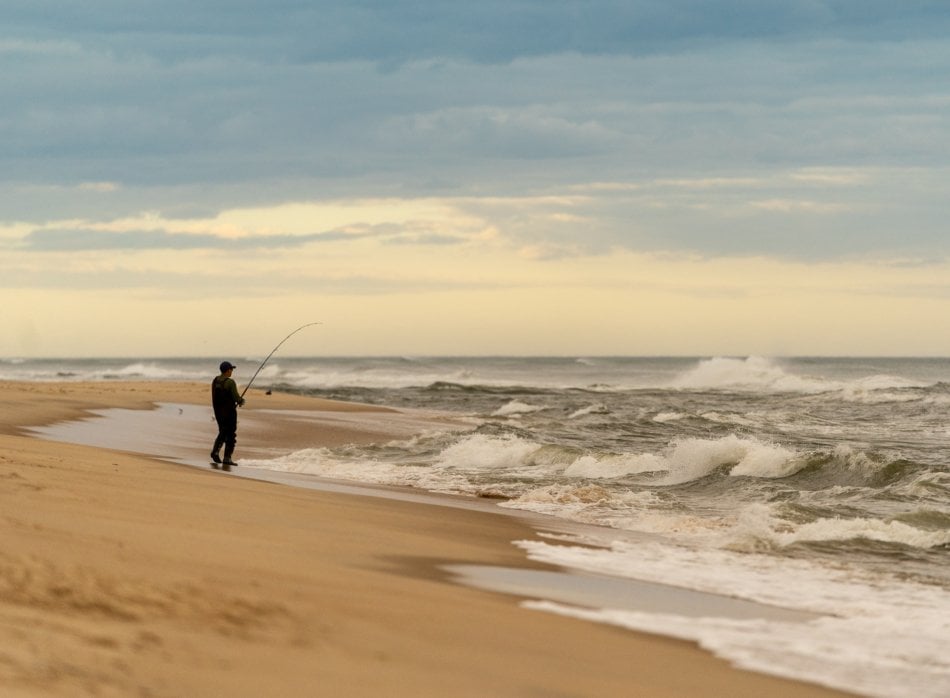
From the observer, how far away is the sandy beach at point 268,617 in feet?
14.6

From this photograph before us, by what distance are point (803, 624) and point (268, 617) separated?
3.36 m

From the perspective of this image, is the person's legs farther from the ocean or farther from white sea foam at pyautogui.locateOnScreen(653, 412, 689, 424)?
white sea foam at pyautogui.locateOnScreen(653, 412, 689, 424)

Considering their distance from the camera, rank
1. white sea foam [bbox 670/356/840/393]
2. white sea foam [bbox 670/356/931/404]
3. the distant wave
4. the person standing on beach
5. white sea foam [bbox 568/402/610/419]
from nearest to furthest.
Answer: the person standing on beach → white sea foam [bbox 568/402/610/419] → white sea foam [bbox 670/356/931/404] → the distant wave → white sea foam [bbox 670/356/840/393]

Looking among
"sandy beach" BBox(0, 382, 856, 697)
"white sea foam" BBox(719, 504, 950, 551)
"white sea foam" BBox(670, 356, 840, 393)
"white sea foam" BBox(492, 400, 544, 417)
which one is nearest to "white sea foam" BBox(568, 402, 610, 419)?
"white sea foam" BBox(492, 400, 544, 417)

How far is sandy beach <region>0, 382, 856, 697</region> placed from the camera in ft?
14.6

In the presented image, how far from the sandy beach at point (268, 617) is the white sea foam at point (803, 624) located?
1.04 feet

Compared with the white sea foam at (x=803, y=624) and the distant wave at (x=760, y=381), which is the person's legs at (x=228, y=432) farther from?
the distant wave at (x=760, y=381)

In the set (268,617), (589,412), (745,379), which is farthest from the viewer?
(745,379)

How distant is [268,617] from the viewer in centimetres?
539

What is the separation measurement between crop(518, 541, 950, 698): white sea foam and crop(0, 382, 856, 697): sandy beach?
316 millimetres

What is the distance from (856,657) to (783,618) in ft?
3.23

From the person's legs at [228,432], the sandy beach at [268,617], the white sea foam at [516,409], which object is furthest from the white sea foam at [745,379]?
the sandy beach at [268,617]

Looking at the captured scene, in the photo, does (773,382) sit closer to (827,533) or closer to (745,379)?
(745,379)

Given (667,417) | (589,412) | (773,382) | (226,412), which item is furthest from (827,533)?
(773,382)
